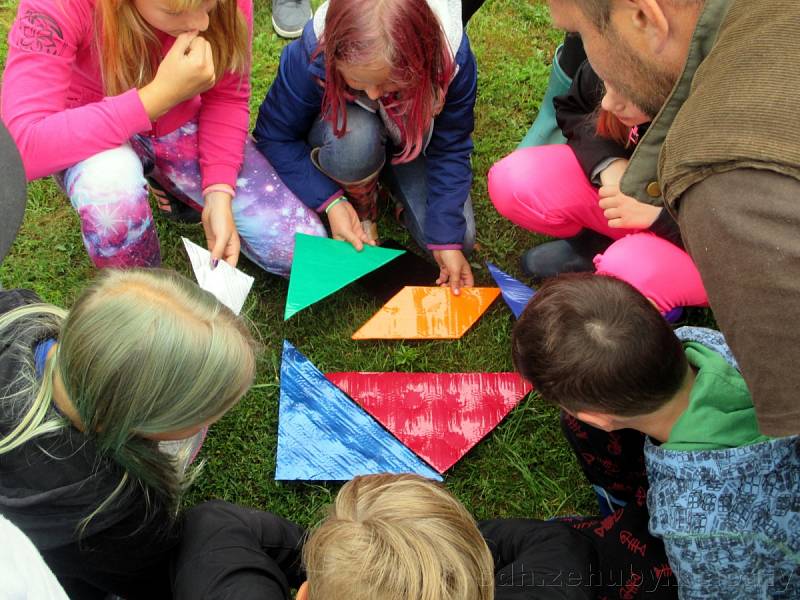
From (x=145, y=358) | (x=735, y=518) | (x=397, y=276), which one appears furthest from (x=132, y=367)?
(x=397, y=276)

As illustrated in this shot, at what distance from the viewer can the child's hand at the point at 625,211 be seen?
90.6 inches

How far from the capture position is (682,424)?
1638 millimetres

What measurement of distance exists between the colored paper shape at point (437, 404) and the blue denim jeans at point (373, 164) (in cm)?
54

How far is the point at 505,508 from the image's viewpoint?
2287 mm

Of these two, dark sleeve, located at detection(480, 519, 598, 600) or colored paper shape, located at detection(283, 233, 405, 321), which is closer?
dark sleeve, located at detection(480, 519, 598, 600)

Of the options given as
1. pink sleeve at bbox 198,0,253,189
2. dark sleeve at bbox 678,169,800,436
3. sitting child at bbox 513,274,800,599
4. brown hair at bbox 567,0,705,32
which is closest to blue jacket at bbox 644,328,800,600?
sitting child at bbox 513,274,800,599

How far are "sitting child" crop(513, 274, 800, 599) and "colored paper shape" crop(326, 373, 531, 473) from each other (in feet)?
1.86

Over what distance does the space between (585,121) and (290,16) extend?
63.4 inches

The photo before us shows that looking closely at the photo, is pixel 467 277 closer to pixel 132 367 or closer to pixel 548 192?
pixel 548 192

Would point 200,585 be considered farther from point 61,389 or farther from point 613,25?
point 613,25

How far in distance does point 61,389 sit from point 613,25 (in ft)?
4.28

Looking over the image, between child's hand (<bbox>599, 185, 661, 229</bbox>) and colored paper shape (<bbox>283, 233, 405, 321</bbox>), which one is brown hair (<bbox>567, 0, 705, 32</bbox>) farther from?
colored paper shape (<bbox>283, 233, 405, 321</bbox>)

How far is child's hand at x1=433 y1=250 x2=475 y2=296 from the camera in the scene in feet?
8.68

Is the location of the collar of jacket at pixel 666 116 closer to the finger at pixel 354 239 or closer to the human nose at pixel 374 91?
the human nose at pixel 374 91
